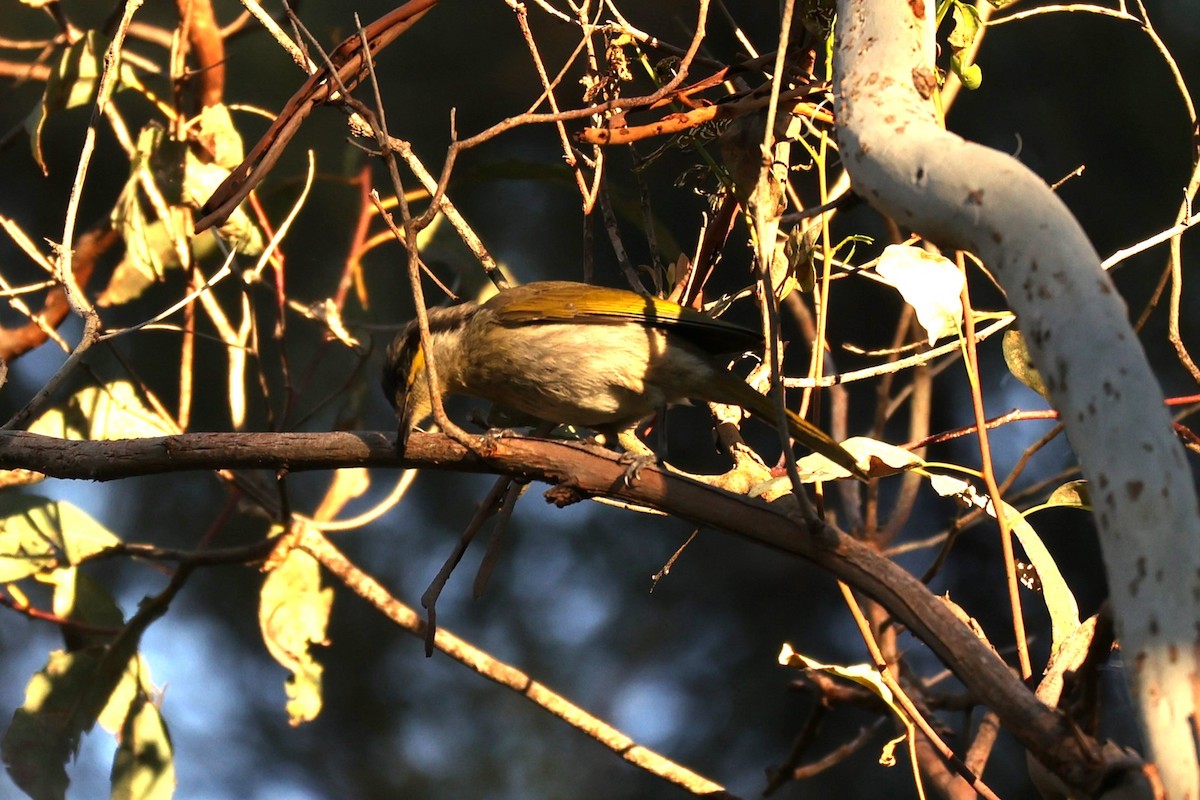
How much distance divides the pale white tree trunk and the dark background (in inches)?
105

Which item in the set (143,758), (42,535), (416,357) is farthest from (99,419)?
(416,357)

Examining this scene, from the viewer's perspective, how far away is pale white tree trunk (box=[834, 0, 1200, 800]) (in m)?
1.10

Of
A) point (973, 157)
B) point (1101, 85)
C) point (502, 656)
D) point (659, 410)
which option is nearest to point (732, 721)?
point (502, 656)

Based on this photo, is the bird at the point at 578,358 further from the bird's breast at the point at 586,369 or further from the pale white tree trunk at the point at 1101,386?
the pale white tree trunk at the point at 1101,386

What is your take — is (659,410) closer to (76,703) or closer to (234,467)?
(234,467)

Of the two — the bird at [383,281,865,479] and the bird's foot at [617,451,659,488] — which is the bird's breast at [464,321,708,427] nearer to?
the bird at [383,281,865,479]

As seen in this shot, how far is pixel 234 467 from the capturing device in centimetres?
204

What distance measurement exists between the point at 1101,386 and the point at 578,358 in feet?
5.71

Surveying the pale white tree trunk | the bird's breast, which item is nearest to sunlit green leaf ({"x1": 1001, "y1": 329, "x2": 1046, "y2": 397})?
the bird's breast

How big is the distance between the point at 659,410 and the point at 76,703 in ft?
6.39

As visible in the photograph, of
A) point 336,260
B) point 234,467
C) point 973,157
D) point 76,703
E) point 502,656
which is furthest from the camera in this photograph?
point 502,656

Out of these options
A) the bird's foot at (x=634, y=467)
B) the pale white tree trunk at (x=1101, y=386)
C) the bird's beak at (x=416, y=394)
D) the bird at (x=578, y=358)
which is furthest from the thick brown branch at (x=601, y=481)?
the bird's beak at (x=416, y=394)

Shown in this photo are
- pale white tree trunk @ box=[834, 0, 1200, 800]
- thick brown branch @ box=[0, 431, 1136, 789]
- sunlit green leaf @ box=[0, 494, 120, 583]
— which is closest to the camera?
pale white tree trunk @ box=[834, 0, 1200, 800]

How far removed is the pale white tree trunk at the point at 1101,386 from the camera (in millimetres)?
1102
